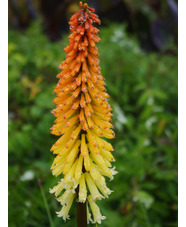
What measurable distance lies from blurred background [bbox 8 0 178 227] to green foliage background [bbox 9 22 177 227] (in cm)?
1

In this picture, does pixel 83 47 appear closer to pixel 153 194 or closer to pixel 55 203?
pixel 55 203

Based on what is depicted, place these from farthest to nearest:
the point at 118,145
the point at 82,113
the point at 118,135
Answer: the point at 118,135, the point at 118,145, the point at 82,113

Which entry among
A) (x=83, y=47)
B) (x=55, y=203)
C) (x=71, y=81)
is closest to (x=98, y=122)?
(x=71, y=81)

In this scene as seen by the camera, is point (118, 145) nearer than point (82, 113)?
A: No

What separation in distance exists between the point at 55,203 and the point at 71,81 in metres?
2.28

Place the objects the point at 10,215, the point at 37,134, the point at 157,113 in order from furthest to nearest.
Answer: the point at 157,113 < the point at 37,134 < the point at 10,215

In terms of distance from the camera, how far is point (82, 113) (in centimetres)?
211

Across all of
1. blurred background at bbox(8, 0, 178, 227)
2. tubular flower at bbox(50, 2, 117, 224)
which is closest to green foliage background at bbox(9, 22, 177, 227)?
blurred background at bbox(8, 0, 178, 227)

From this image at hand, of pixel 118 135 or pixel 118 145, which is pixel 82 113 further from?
pixel 118 135

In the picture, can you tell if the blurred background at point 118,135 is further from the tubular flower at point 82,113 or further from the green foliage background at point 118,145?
the tubular flower at point 82,113

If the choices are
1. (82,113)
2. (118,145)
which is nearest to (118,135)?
(118,145)

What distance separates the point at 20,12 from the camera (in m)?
12.3

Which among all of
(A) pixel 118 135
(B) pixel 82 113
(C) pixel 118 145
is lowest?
(B) pixel 82 113

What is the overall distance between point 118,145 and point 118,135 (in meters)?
0.53
